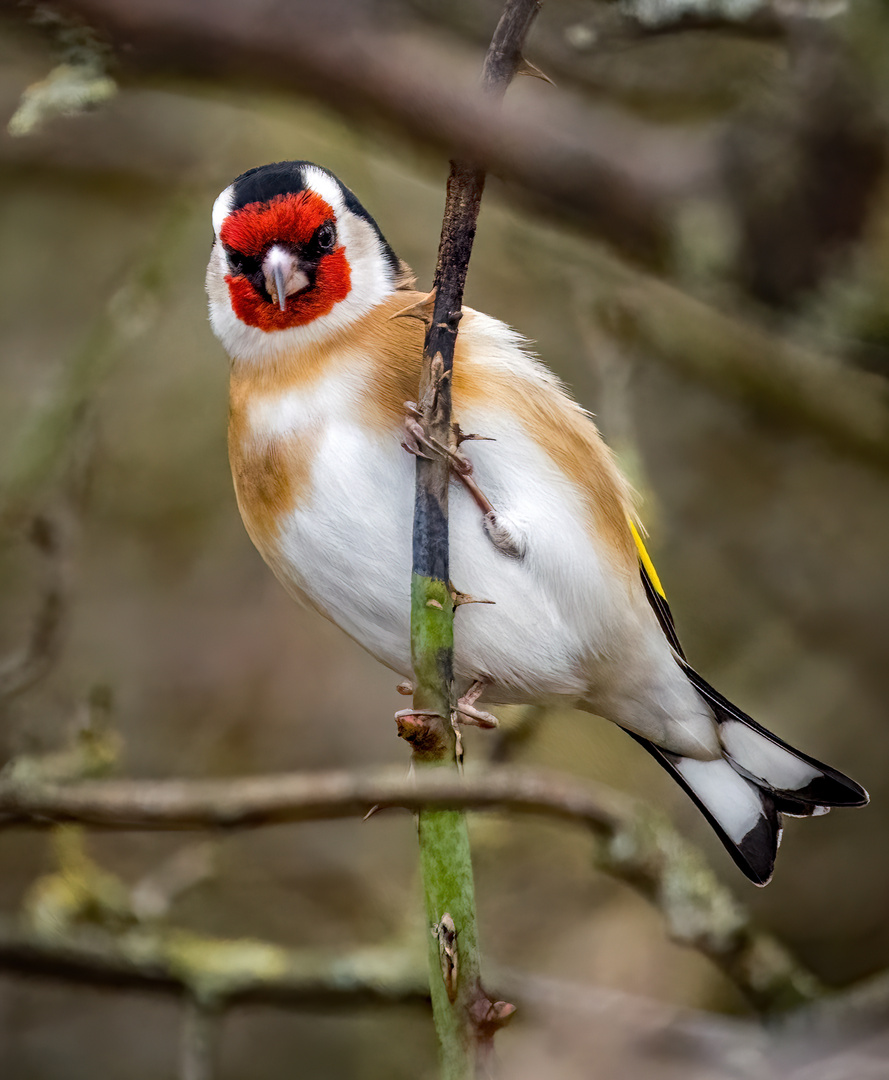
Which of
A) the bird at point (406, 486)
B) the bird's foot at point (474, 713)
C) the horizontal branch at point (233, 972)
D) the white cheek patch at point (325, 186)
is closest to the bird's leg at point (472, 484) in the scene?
the bird at point (406, 486)

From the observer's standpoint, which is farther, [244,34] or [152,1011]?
[152,1011]

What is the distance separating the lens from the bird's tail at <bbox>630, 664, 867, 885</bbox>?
117 inches

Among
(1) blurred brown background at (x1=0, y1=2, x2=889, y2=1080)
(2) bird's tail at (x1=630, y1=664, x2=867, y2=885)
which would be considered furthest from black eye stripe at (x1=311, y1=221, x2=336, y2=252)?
(2) bird's tail at (x1=630, y1=664, x2=867, y2=885)

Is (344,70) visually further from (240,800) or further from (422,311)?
(240,800)

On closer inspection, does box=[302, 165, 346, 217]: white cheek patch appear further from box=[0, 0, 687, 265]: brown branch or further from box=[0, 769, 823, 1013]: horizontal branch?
box=[0, 769, 823, 1013]: horizontal branch

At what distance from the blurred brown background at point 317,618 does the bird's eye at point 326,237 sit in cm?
65

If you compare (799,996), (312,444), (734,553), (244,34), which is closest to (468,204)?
(244,34)

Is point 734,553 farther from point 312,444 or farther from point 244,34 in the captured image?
point 244,34

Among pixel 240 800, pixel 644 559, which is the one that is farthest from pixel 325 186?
pixel 240 800

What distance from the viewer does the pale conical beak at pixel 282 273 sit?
266 centimetres

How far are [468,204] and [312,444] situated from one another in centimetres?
120

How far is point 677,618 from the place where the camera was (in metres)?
3.82

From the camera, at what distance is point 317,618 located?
420 cm

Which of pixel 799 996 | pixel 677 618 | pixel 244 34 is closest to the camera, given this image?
pixel 244 34
